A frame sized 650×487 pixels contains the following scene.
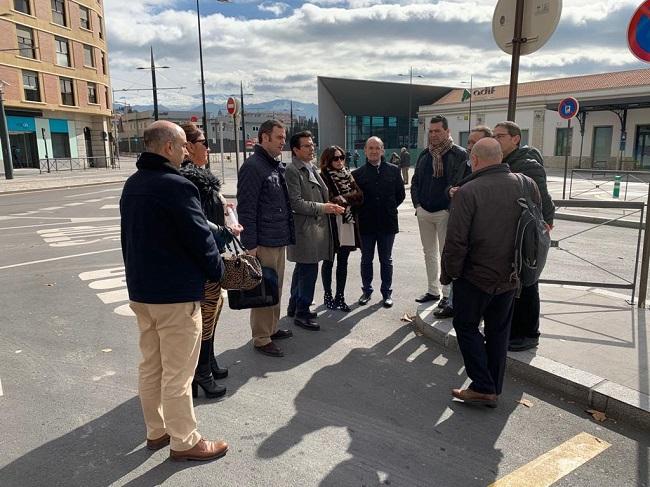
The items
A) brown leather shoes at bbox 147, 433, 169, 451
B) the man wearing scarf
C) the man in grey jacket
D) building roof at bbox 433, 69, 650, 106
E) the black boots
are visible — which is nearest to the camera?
brown leather shoes at bbox 147, 433, 169, 451

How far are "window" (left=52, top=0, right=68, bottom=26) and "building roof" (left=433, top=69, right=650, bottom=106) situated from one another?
1247 inches

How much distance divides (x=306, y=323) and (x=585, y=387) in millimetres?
2532

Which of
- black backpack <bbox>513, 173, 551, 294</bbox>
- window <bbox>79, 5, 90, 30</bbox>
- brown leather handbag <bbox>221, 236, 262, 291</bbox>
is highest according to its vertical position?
window <bbox>79, 5, 90, 30</bbox>

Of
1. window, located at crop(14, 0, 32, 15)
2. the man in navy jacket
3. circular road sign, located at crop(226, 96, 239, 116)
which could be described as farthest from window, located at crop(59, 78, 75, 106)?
the man in navy jacket

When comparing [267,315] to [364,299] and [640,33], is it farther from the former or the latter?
[640,33]

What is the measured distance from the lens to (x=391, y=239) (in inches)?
223

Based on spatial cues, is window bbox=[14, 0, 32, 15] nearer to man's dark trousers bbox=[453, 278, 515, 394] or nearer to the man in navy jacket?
the man in navy jacket

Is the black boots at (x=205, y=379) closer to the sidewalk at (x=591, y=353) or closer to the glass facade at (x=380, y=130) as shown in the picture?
the sidewalk at (x=591, y=353)

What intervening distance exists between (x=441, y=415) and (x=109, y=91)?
46.6m

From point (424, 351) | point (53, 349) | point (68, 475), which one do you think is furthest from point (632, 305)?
point (53, 349)

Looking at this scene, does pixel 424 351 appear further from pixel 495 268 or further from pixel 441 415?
pixel 495 268

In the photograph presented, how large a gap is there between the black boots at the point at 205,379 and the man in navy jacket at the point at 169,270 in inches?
28.1

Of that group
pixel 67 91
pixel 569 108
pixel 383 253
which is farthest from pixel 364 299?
pixel 67 91

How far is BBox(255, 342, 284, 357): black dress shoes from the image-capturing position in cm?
434
